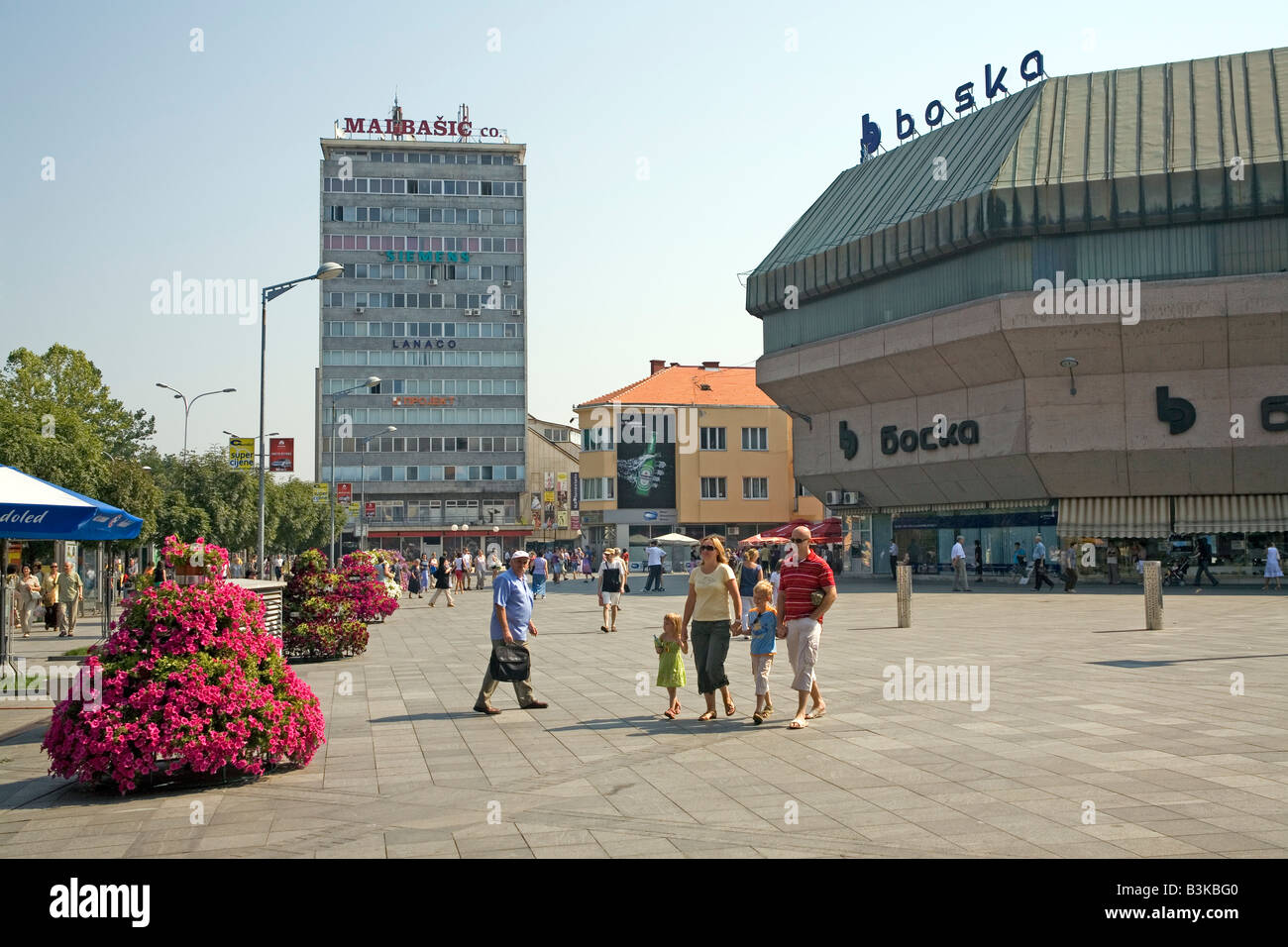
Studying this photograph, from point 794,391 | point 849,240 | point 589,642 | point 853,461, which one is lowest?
point 589,642

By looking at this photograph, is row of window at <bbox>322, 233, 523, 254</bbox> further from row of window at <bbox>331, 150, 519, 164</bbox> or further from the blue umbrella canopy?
the blue umbrella canopy

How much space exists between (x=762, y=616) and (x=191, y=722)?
5.56m

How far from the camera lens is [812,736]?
1066 cm

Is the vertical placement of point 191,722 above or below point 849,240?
below

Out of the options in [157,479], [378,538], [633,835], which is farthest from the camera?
[378,538]

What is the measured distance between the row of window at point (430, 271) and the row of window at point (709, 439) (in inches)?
1012

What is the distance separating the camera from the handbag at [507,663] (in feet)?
39.7

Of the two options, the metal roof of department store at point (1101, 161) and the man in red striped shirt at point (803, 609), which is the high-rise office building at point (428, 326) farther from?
the man in red striped shirt at point (803, 609)

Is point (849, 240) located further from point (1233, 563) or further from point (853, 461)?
point (1233, 563)

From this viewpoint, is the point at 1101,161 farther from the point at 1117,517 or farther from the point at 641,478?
the point at 641,478

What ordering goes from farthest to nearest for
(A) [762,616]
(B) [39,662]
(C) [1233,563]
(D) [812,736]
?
(C) [1233,563]
(B) [39,662]
(A) [762,616]
(D) [812,736]

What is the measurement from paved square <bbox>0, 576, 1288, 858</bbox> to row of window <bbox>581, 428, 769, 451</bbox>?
183ft

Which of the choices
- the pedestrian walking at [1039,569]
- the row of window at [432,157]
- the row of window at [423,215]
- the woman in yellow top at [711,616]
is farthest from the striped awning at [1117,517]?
the row of window at [432,157]
